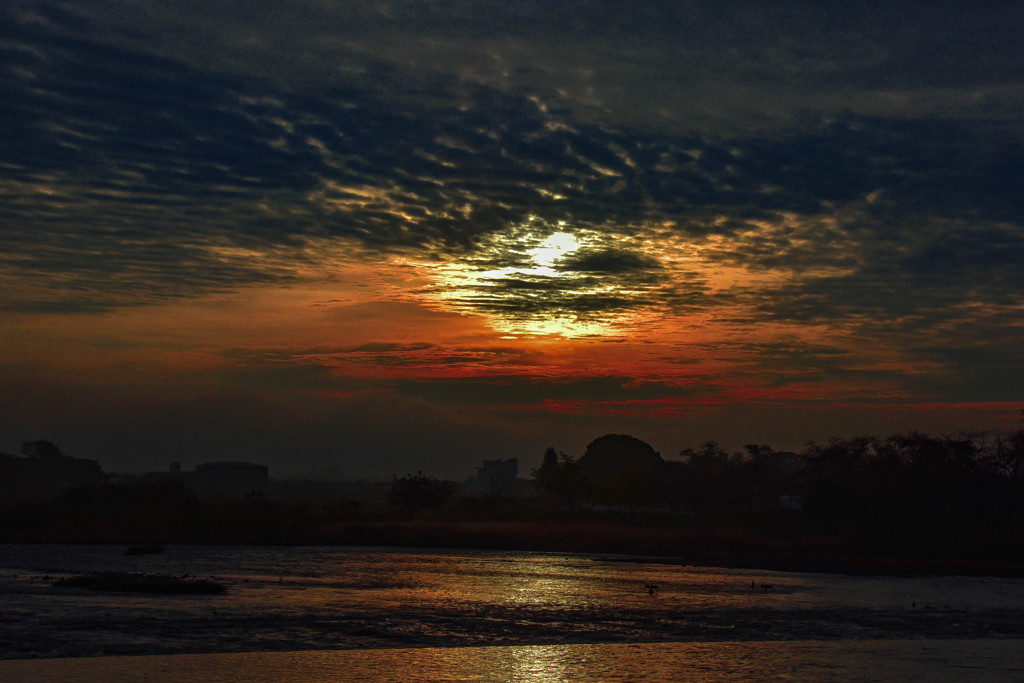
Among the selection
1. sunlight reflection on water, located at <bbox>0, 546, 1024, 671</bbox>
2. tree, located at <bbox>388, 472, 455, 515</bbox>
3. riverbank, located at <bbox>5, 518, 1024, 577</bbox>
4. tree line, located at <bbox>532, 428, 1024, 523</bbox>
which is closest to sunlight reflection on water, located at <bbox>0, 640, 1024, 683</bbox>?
sunlight reflection on water, located at <bbox>0, 546, 1024, 671</bbox>

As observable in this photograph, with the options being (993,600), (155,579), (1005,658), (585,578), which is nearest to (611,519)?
(585,578)

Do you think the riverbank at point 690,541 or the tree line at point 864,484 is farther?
the tree line at point 864,484

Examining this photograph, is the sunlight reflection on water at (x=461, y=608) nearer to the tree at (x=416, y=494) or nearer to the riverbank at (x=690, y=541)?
the riverbank at (x=690, y=541)

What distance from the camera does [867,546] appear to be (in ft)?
290

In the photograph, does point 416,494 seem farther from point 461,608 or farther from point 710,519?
point 461,608

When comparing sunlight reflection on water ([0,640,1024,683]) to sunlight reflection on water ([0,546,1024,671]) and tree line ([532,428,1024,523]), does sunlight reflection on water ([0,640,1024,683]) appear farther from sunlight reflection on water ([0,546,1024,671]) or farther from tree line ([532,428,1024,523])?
tree line ([532,428,1024,523])

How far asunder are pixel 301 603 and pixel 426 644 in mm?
11598

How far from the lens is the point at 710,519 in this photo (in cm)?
12150

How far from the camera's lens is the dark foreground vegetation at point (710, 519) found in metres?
86.3

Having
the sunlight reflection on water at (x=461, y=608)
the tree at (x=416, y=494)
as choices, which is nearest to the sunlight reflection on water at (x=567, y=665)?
the sunlight reflection on water at (x=461, y=608)

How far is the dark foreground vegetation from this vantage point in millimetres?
86312

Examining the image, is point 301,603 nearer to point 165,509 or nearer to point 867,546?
point 867,546

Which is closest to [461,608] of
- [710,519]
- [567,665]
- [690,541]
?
[567,665]

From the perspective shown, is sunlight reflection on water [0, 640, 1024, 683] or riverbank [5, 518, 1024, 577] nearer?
sunlight reflection on water [0, 640, 1024, 683]
